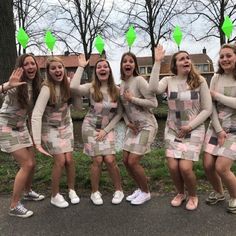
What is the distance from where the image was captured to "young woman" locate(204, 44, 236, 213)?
4281mm

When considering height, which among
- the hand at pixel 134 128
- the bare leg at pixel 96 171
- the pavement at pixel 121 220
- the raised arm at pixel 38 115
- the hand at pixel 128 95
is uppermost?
the hand at pixel 128 95

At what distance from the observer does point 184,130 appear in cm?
440

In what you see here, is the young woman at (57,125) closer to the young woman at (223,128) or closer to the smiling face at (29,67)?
the smiling face at (29,67)

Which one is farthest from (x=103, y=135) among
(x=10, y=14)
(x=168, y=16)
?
(x=168, y=16)

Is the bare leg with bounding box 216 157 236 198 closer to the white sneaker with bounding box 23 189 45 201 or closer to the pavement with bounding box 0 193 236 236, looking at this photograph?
the pavement with bounding box 0 193 236 236

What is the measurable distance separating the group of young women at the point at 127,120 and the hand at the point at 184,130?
0.04 ft

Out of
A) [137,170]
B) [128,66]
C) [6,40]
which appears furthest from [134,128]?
[6,40]

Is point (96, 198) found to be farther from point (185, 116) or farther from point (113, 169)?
point (185, 116)

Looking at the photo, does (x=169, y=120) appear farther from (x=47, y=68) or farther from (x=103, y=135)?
(x=47, y=68)

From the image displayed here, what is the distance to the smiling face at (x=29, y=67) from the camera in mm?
4488

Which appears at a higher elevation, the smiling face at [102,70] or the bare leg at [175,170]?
the smiling face at [102,70]

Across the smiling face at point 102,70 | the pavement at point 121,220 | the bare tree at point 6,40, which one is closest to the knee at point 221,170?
the pavement at point 121,220

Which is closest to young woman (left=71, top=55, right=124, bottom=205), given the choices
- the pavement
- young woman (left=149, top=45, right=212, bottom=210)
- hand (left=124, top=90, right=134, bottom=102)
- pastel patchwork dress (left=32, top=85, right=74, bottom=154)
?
hand (left=124, top=90, right=134, bottom=102)

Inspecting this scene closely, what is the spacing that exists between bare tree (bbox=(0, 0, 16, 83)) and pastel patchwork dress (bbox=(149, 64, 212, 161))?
13.4 feet
